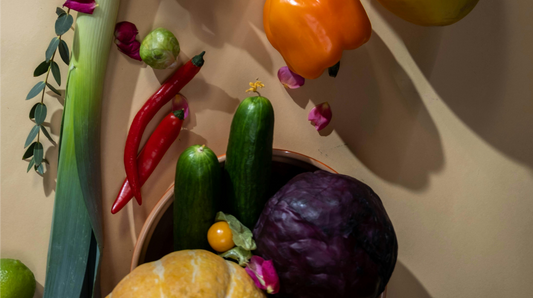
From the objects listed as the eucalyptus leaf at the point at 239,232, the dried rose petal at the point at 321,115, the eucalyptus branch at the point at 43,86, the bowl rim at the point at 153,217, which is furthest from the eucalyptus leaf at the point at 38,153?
the dried rose petal at the point at 321,115

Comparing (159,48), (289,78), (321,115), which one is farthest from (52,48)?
(321,115)

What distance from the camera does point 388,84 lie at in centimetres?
97

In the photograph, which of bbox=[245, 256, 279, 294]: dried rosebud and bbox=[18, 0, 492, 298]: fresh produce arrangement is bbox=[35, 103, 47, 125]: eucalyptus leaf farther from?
bbox=[245, 256, 279, 294]: dried rosebud

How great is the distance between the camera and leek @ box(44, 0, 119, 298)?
86 centimetres

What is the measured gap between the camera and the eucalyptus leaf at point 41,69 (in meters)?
0.89

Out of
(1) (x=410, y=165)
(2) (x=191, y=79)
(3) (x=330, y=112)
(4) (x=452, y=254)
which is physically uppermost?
(2) (x=191, y=79)

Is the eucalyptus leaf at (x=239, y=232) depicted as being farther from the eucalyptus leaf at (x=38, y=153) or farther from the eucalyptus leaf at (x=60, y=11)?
the eucalyptus leaf at (x=60, y=11)

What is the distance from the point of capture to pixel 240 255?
32.0 inches

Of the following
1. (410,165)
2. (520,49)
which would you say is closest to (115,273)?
(410,165)

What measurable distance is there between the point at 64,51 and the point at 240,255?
64 cm

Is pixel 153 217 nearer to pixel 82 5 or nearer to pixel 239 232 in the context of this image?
pixel 239 232

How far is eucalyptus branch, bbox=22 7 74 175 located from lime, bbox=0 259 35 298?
245 millimetres

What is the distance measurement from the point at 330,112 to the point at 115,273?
2.38 ft

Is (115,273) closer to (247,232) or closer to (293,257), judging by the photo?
(247,232)
